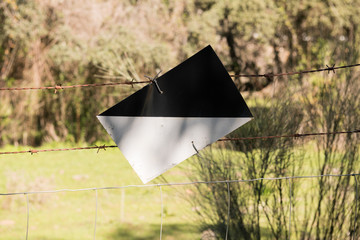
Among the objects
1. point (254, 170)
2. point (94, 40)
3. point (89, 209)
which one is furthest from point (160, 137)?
point (94, 40)

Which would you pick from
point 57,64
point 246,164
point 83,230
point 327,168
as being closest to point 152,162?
point 246,164

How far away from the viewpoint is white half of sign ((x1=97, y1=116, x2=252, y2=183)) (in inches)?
94.1

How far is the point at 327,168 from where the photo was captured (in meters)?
3.85

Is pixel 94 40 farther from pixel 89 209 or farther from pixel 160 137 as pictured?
pixel 160 137

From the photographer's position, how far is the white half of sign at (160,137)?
2391 millimetres

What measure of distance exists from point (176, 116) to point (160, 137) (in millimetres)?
130

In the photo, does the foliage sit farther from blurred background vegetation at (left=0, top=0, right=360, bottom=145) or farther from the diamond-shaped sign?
blurred background vegetation at (left=0, top=0, right=360, bottom=145)

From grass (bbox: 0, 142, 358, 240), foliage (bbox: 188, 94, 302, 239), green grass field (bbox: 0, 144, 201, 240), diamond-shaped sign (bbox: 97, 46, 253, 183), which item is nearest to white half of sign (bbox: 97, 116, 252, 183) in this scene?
diamond-shaped sign (bbox: 97, 46, 253, 183)

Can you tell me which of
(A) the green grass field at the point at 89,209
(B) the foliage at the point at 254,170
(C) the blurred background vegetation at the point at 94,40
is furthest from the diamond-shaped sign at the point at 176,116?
(C) the blurred background vegetation at the point at 94,40

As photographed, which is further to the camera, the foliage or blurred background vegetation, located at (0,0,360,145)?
blurred background vegetation, located at (0,0,360,145)

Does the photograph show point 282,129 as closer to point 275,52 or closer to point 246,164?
point 246,164

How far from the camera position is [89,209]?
6.25m

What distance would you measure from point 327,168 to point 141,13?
7841mm

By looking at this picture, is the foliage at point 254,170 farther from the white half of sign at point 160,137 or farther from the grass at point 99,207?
the white half of sign at point 160,137
